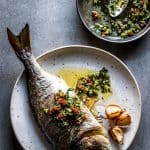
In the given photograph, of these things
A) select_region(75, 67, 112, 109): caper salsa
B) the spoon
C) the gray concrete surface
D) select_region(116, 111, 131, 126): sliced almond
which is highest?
the spoon

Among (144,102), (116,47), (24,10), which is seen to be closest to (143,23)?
(116,47)

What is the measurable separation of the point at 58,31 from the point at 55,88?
0.32 metres

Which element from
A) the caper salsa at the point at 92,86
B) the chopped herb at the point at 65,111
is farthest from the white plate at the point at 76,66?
the chopped herb at the point at 65,111

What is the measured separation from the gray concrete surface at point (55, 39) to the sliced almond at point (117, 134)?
0.13 metres

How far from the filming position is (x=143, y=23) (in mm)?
2781

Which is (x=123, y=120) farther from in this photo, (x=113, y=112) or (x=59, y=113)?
(x=59, y=113)

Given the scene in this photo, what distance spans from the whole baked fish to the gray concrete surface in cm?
16

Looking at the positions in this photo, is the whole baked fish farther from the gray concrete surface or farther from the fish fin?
the gray concrete surface

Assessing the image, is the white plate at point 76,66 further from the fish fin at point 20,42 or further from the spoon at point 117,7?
the spoon at point 117,7

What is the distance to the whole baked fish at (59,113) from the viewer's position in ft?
8.38

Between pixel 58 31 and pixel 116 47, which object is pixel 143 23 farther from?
pixel 58 31

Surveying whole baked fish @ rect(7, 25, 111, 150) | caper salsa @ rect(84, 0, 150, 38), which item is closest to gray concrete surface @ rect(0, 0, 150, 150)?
caper salsa @ rect(84, 0, 150, 38)

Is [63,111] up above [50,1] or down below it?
below

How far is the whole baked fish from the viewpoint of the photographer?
2.55 m
